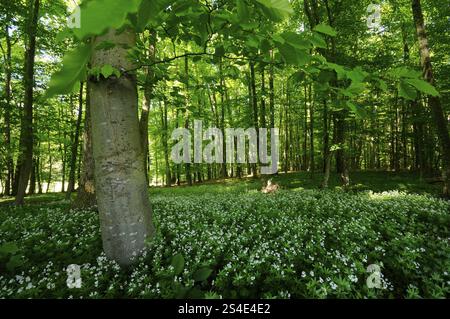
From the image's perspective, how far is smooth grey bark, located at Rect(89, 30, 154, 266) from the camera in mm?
3078

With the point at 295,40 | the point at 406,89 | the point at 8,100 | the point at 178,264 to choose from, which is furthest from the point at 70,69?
the point at 8,100

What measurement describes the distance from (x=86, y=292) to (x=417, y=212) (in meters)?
6.96

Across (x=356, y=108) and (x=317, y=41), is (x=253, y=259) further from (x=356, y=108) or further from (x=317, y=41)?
(x=317, y=41)

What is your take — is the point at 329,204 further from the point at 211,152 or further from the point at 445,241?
the point at 211,152

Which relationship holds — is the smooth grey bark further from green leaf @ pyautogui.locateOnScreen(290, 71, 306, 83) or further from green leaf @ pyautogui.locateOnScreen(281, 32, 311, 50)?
green leaf @ pyautogui.locateOnScreen(281, 32, 311, 50)

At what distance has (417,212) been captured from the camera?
234 inches

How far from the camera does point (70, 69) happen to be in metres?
0.85

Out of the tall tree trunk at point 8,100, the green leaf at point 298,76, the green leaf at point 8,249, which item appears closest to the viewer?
the green leaf at point 8,249

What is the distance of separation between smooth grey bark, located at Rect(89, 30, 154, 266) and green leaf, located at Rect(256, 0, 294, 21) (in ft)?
8.24

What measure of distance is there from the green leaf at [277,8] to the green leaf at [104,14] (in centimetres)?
49

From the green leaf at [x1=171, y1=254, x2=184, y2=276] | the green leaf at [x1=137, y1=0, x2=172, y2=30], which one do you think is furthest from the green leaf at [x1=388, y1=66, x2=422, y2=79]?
the green leaf at [x1=171, y1=254, x2=184, y2=276]

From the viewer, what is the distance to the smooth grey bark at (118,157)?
3078 mm

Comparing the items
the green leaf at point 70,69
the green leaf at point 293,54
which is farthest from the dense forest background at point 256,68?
the green leaf at point 70,69

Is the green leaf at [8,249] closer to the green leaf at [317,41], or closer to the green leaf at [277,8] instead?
the green leaf at [277,8]
